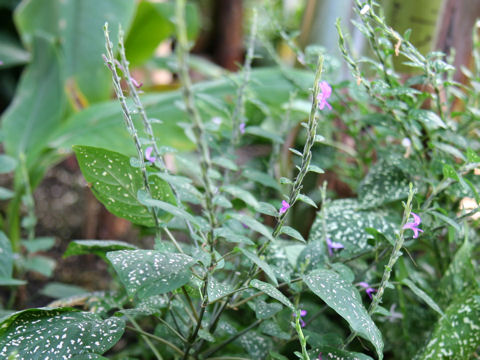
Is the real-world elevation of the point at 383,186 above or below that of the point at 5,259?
above

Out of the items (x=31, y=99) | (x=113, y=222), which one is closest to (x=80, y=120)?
(x=31, y=99)

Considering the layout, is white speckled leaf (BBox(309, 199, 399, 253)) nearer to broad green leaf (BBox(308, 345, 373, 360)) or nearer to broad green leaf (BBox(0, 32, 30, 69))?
broad green leaf (BBox(308, 345, 373, 360))

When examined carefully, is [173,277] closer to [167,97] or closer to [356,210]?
[356,210]

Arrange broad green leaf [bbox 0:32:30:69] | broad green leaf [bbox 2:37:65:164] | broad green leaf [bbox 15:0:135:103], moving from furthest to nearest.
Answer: broad green leaf [bbox 0:32:30:69], broad green leaf [bbox 15:0:135:103], broad green leaf [bbox 2:37:65:164]

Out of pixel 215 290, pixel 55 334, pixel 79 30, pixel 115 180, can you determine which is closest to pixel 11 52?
pixel 79 30

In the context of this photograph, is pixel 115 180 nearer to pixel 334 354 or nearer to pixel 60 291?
pixel 334 354

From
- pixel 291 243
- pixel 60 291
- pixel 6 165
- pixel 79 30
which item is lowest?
pixel 60 291

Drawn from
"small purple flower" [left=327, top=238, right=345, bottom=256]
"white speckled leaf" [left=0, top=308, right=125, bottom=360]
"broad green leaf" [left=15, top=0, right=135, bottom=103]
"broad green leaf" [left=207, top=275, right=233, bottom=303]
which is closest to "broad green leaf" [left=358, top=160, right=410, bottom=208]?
"small purple flower" [left=327, top=238, right=345, bottom=256]

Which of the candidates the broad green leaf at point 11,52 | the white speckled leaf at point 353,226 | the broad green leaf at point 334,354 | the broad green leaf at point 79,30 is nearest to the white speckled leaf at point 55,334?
the broad green leaf at point 334,354
